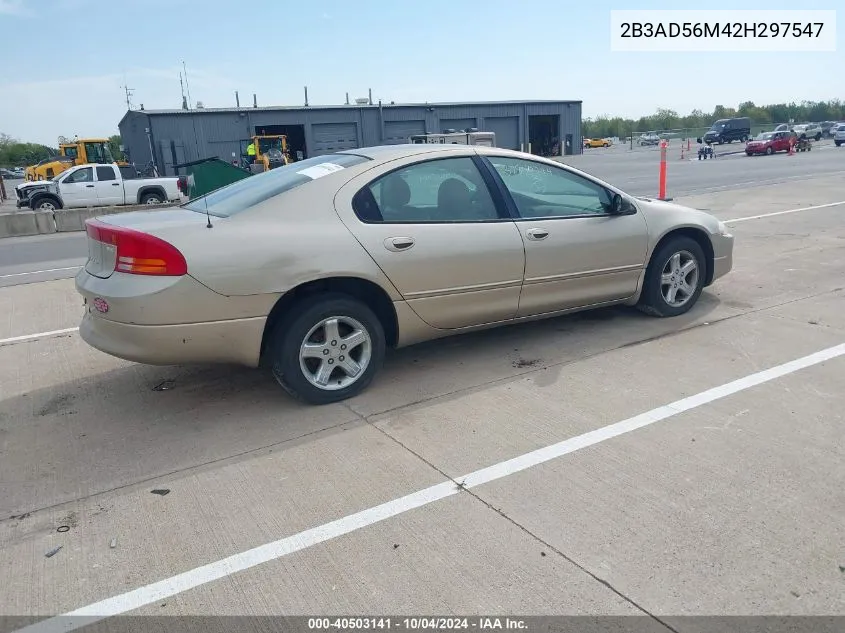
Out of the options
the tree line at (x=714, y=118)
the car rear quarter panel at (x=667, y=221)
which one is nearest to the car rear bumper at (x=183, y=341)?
the car rear quarter panel at (x=667, y=221)

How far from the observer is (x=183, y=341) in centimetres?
385

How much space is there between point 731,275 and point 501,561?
232 inches

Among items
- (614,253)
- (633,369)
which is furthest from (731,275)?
(633,369)

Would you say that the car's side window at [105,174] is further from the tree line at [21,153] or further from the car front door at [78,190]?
the tree line at [21,153]

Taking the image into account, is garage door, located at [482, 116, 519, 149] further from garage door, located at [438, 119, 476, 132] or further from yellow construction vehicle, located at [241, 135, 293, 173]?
yellow construction vehicle, located at [241, 135, 293, 173]

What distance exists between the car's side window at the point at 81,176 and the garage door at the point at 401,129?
27.2 metres

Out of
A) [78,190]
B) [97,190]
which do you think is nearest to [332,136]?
[97,190]

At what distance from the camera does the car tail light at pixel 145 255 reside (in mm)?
3748

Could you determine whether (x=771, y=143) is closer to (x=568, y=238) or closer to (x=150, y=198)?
(x=150, y=198)

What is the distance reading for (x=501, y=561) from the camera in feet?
8.93

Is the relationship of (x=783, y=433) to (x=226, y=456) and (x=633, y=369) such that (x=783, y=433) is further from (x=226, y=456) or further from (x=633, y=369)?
(x=226, y=456)

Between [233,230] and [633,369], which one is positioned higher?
[233,230]

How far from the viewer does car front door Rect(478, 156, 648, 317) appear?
16.1ft

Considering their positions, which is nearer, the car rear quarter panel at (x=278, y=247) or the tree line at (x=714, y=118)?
the car rear quarter panel at (x=278, y=247)
